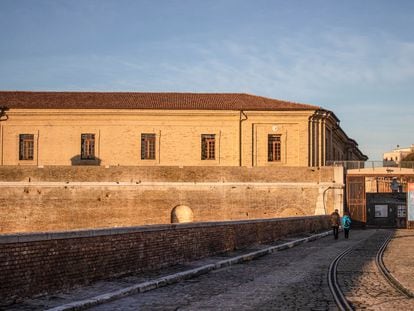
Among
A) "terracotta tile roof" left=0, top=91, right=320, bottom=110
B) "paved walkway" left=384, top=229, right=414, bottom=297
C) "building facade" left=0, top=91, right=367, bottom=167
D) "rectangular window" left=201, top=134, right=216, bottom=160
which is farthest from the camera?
"terracotta tile roof" left=0, top=91, right=320, bottom=110

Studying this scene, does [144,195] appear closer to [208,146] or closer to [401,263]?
[208,146]

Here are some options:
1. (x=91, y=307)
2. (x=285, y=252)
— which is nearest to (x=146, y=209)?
(x=285, y=252)

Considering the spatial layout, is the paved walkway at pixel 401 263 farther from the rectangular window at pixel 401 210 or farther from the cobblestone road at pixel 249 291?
the rectangular window at pixel 401 210

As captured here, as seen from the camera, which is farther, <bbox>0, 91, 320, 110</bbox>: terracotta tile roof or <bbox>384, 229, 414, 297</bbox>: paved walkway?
<bbox>0, 91, 320, 110</bbox>: terracotta tile roof

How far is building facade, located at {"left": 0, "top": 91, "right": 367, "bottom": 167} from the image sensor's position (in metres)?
43.8

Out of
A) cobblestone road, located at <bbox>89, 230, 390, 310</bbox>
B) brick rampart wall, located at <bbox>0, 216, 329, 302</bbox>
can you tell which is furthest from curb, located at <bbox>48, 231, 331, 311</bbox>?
brick rampart wall, located at <bbox>0, 216, 329, 302</bbox>

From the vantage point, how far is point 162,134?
44.2 metres

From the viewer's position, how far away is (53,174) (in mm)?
39719

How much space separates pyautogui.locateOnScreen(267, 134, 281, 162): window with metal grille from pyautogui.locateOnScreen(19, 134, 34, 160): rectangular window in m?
16.5

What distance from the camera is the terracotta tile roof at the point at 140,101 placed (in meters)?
44.3

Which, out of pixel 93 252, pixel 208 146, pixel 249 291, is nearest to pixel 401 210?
pixel 208 146

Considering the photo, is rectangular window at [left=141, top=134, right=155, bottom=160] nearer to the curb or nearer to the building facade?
the building facade

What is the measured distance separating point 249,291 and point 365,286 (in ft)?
8.04

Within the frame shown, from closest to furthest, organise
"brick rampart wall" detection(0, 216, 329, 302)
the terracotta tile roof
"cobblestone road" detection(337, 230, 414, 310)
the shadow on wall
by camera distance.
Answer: "brick rampart wall" detection(0, 216, 329, 302) → "cobblestone road" detection(337, 230, 414, 310) → the terracotta tile roof → the shadow on wall
